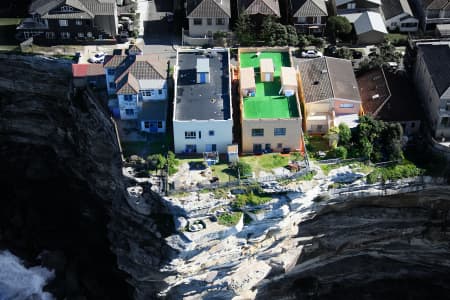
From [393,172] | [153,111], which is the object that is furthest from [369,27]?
[153,111]

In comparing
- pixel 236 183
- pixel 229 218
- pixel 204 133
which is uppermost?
pixel 204 133

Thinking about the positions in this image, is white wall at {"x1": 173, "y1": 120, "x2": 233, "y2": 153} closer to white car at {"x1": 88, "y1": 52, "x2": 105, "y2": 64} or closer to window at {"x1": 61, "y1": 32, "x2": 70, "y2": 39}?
white car at {"x1": 88, "y1": 52, "x2": 105, "y2": 64}

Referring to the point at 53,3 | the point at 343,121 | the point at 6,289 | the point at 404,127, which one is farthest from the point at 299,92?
the point at 6,289

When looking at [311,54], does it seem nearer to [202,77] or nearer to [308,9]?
[308,9]

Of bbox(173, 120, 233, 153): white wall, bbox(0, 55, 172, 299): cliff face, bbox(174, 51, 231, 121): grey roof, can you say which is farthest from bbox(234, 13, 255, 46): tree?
bbox(0, 55, 172, 299): cliff face

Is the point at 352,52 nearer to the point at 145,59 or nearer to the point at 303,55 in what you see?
the point at 303,55

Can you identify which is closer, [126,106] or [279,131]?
[279,131]
